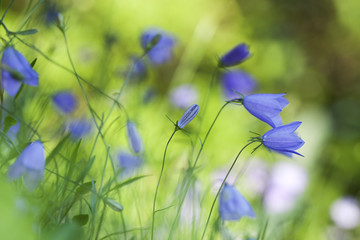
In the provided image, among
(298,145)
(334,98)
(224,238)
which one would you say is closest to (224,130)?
(334,98)

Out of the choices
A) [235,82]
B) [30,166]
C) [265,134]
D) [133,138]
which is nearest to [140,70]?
[235,82]

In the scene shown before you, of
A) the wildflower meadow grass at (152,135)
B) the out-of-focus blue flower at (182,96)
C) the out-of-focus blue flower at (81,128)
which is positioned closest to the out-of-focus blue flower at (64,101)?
the wildflower meadow grass at (152,135)

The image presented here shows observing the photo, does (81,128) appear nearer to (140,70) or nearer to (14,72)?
(140,70)

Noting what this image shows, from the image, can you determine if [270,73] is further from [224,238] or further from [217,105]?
[224,238]

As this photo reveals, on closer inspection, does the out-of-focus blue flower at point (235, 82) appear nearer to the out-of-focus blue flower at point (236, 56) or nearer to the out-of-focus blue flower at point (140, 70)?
the out-of-focus blue flower at point (140, 70)

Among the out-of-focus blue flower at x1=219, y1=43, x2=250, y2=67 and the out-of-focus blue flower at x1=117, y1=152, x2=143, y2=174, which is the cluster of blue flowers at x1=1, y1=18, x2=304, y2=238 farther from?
the out-of-focus blue flower at x1=117, y1=152, x2=143, y2=174
